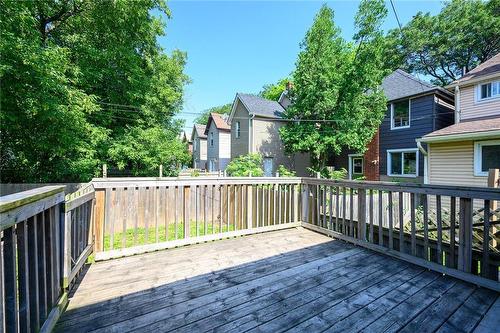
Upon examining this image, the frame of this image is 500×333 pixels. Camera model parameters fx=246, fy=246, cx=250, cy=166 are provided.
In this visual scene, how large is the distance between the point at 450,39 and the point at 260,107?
17.4 metres

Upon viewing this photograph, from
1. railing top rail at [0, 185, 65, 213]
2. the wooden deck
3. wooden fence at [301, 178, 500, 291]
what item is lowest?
the wooden deck

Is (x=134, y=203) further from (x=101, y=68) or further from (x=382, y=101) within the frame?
(x=382, y=101)

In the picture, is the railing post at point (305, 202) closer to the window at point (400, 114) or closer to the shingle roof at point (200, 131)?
the window at point (400, 114)

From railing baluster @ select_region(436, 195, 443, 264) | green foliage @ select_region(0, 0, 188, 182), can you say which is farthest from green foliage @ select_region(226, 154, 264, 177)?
railing baluster @ select_region(436, 195, 443, 264)

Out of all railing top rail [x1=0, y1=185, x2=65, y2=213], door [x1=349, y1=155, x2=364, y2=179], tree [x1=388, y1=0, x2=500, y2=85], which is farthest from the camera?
tree [x1=388, y1=0, x2=500, y2=85]

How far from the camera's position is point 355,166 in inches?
582

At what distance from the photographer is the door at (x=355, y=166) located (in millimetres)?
14523

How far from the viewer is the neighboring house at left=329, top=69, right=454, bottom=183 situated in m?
11.6

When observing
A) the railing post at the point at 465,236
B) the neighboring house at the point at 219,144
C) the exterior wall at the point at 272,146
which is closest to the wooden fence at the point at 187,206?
the railing post at the point at 465,236

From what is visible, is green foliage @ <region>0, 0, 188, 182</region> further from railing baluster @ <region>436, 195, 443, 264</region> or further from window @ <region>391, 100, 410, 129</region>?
window @ <region>391, 100, 410, 129</region>

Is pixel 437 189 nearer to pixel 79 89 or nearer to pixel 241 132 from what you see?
pixel 79 89

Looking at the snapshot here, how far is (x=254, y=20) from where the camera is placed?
10586 mm

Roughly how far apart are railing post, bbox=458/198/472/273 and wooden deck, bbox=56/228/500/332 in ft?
0.69

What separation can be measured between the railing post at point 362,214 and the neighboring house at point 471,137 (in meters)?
7.26
